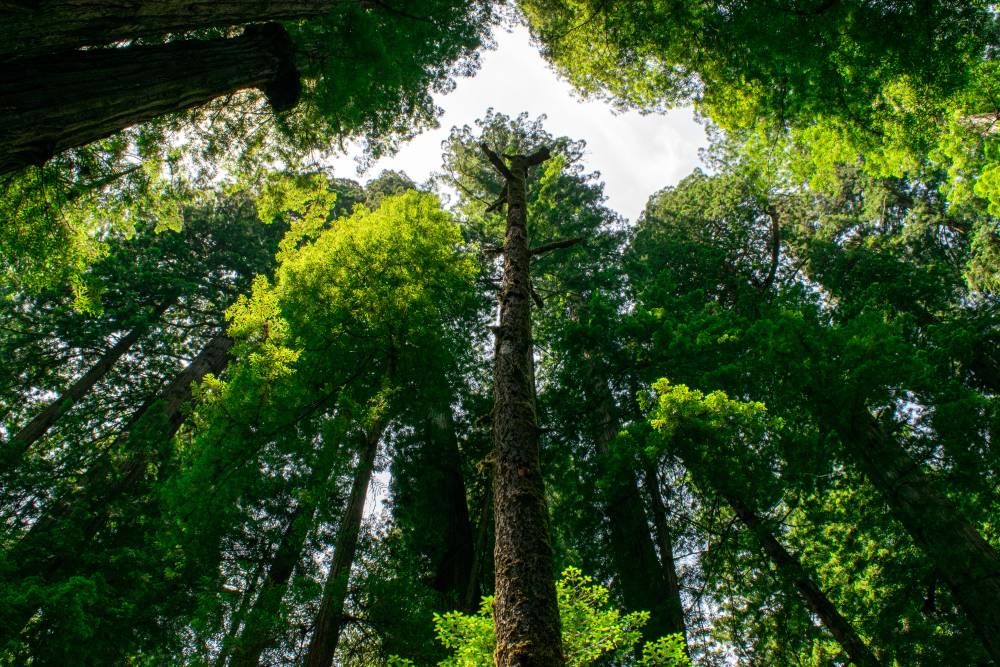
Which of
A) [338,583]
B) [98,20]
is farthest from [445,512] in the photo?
[98,20]

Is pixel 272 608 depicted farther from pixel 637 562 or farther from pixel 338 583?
pixel 637 562

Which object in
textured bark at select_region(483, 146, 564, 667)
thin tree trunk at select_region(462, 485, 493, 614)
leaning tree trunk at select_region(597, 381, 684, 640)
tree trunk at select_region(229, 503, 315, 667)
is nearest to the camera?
textured bark at select_region(483, 146, 564, 667)

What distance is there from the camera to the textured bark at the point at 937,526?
5.69 metres

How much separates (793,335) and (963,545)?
3338mm

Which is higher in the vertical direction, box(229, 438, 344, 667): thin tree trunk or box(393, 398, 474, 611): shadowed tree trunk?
box(393, 398, 474, 611): shadowed tree trunk

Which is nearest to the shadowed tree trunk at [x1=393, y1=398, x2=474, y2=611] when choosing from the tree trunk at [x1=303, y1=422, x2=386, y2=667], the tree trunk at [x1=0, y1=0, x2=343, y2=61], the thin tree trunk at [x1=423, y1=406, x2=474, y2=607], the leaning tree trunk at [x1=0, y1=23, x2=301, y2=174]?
the thin tree trunk at [x1=423, y1=406, x2=474, y2=607]

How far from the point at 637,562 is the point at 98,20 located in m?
10.3

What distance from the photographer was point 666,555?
929 centimetres

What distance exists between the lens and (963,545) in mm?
6109

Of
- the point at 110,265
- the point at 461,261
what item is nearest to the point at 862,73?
the point at 461,261

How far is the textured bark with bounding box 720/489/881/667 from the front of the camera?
7027 millimetres

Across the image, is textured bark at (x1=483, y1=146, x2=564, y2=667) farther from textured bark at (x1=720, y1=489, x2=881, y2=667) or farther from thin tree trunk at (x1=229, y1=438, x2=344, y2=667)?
textured bark at (x1=720, y1=489, x2=881, y2=667)

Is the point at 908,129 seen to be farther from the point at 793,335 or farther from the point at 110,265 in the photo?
the point at 110,265

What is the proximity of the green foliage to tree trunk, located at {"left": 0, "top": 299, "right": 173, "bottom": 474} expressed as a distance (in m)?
10.0
